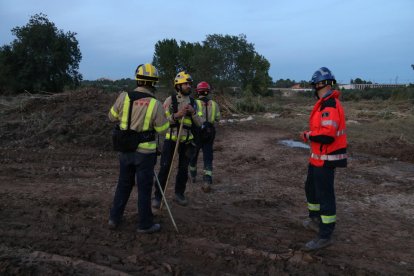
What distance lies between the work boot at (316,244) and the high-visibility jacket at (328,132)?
Answer: 3.01ft

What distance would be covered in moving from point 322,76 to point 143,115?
2.24 meters

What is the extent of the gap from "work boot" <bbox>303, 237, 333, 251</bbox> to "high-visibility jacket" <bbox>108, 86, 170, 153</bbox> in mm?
2211

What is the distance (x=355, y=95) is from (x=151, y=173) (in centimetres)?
4983

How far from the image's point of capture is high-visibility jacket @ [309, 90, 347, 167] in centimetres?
459

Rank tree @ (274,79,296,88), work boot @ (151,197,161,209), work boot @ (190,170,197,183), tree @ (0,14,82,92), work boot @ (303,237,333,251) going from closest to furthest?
work boot @ (303,237,333,251), work boot @ (151,197,161,209), work boot @ (190,170,197,183), tree @ (0,14,82,92), tree @ (274,79,296,88)

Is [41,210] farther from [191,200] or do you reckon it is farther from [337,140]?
[337,140]

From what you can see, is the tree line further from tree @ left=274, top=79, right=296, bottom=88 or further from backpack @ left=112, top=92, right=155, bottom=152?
tree @ left=274, top=79, right=296, bottom=88

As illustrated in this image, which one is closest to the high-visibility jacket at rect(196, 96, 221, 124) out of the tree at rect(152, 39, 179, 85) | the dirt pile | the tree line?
the dirt pile

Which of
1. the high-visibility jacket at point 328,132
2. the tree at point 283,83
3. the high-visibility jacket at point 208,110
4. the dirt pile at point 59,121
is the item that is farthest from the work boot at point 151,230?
the tree at point 283,83

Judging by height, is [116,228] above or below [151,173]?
below

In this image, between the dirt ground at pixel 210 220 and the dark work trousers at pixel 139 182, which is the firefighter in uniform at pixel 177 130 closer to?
the dirt ground at pixel 210 220

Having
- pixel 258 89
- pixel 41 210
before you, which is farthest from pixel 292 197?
pixel 258 89

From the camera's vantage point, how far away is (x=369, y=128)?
728 inches

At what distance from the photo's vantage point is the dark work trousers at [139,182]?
16.2ft
